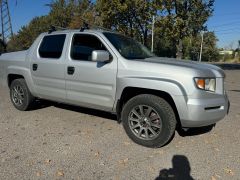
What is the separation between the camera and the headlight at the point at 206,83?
5.07m

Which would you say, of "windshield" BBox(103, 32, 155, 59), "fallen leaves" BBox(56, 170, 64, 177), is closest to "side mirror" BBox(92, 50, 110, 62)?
"windshield" BBox(103, 32, 155, 59)

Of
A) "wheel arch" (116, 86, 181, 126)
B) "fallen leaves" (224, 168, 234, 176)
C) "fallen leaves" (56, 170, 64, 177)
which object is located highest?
"wheel arch" (116, 86, 181, 126)

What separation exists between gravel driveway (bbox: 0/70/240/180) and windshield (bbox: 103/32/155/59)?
1.40m

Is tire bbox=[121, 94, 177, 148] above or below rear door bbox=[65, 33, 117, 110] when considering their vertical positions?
below

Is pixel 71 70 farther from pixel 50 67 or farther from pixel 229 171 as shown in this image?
pixel 229 171

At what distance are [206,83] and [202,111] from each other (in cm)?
45

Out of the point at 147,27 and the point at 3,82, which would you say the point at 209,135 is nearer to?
the point at 3,82

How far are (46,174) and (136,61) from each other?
2307 mm

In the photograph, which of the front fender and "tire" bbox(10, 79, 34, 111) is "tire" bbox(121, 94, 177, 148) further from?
"tire" bbox(10, 79, 34, 111)

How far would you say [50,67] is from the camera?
6754 millimetres

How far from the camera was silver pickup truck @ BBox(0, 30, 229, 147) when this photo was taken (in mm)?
5102

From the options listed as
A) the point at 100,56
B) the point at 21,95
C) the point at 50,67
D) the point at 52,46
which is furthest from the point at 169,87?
the point at 21,95

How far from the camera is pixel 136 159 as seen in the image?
16.1ft

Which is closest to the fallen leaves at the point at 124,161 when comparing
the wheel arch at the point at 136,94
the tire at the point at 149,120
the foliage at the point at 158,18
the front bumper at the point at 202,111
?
the tire at the point at 149,120
